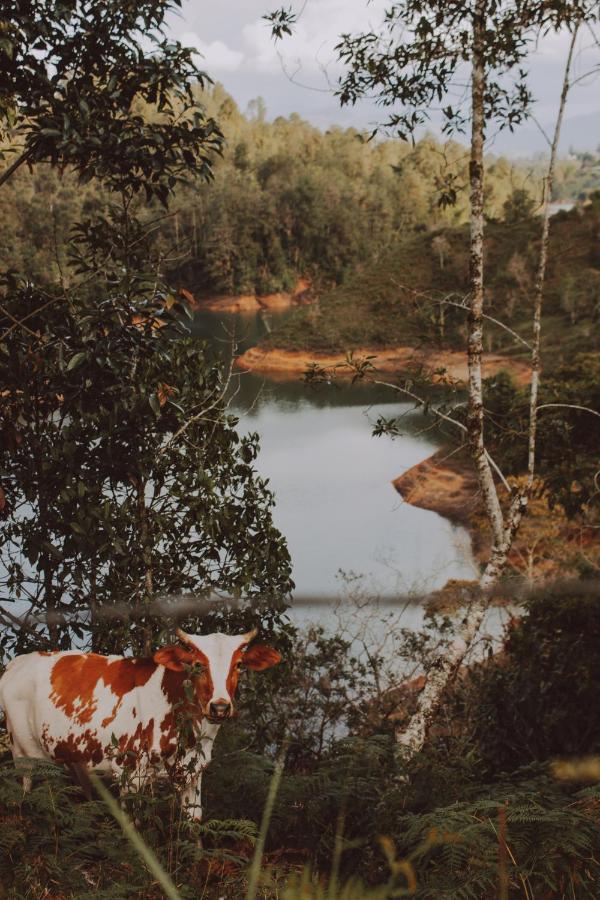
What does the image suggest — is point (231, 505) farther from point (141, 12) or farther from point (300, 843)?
point (141, 12)

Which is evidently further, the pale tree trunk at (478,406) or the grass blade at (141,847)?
the pale tree trunk at (478,406)

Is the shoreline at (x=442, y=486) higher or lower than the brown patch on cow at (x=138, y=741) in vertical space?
lower

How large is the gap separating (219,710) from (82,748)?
2.26 ft

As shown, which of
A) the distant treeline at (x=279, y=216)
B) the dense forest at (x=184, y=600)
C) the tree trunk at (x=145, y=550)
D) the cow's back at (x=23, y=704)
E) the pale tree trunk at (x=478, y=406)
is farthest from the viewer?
the distant treeline at (x=279, y=216)

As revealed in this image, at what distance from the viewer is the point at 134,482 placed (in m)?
4.27

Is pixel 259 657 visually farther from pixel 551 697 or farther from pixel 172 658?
pixel 551 697

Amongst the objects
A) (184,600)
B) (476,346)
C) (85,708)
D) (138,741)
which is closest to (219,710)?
(138,741)

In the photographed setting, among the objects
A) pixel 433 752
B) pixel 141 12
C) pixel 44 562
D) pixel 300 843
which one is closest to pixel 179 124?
pixel 141 12

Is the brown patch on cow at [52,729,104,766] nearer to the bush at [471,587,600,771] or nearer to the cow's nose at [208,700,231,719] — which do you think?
the cow's nose at [208,700,231,719]

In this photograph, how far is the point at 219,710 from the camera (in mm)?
2576

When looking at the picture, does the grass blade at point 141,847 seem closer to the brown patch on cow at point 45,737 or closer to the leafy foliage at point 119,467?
the brown patch on cow at point 45,737

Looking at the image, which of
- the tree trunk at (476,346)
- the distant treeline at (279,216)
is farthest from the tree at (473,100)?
the distant treeline at (279,216)

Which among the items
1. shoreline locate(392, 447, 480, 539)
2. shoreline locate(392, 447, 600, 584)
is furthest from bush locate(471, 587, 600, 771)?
shoreline locate(392, 447, 480, 539)

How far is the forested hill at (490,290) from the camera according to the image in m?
38.0
